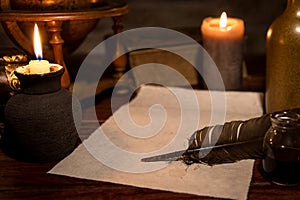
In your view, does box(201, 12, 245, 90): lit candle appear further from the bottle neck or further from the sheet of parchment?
the bottle neck

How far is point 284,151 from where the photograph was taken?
871mm

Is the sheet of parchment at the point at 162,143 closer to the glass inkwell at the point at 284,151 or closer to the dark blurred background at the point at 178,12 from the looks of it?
the glass inkwell at the point at 284,151

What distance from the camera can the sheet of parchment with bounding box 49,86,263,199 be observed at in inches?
35.3

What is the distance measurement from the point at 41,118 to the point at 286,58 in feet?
1.82

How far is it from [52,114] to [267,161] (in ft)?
1.39

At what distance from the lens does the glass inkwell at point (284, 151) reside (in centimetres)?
86

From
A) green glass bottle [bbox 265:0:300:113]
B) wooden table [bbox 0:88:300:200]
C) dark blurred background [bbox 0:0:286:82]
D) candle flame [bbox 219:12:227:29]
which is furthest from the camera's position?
dark blurred background [bbox 0:0:286:82]

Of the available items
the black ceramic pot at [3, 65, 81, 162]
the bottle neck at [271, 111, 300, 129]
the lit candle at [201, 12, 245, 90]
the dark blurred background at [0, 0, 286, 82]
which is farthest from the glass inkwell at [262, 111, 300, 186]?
the dark blurred background at [0, 0, 286, 82]

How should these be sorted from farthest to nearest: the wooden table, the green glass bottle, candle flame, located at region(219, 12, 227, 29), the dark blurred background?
the dark blurred background → candle flame, located at region(219, 12, 227, 29) → the green glass bottle → the wooden table

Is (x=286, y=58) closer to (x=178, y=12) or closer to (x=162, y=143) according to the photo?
(x=162, y=143)

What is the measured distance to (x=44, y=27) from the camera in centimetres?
131

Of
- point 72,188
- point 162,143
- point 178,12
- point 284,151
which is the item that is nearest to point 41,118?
point 72,188

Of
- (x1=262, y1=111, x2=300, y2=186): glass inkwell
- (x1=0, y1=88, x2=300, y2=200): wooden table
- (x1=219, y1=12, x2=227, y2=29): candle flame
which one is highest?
(x1=219, y1=12, x2=227, y2=29): candle flame

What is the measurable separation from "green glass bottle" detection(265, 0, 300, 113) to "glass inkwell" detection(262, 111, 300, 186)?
0.21 metres
